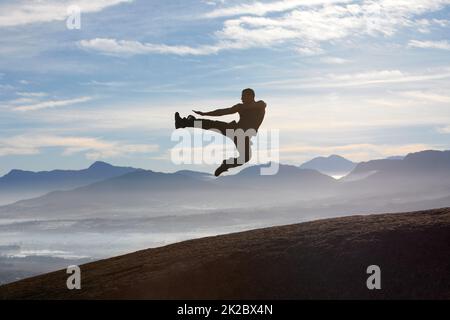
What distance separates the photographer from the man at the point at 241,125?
25.2 metres

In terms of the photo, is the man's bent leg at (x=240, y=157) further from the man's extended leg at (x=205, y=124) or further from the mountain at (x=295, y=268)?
the mountain at (x=295, y=268)

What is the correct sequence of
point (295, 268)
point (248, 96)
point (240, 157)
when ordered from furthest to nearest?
point (295, 268) → point (240, 157) → point (248, 96)

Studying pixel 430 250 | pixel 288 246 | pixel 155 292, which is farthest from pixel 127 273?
pixel 430 250

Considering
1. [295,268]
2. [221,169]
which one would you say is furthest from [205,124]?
[295,268]

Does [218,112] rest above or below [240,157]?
above

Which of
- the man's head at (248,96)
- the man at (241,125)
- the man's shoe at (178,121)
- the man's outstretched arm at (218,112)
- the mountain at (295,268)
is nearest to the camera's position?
the man's outstretched arm at (218,112)

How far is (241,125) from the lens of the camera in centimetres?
2591

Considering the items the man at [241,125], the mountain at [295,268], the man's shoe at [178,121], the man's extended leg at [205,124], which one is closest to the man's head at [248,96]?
the man at [241,125]

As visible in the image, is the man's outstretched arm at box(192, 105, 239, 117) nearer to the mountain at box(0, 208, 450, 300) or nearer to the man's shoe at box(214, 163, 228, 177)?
the man's shoe at box(214, 163, 228, 177)

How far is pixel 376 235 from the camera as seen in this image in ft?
98.4

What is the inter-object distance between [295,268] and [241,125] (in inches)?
272

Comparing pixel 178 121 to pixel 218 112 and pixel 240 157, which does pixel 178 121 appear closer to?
pixel 218 112

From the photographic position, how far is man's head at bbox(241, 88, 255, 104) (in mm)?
25062

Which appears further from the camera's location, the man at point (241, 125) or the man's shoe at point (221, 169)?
the man's shoe at point (221, 169)
